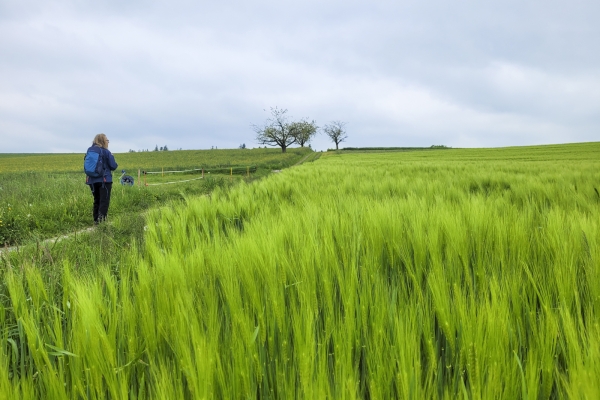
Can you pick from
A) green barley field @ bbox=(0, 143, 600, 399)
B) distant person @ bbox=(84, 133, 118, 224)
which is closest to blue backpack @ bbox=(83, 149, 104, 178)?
distant person @ bbox=(84, 133, 118, 224)

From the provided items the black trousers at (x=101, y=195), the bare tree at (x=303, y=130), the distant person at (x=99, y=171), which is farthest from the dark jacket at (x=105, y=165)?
the bare tree at (x=303, y=130)

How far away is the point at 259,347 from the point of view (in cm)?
74

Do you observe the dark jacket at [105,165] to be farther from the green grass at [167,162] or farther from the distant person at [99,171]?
the green grass at [167,162]

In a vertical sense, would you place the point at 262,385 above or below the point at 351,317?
below

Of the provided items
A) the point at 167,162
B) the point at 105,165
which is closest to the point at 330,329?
the point at 105,165

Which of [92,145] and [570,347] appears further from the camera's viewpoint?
[92,145]

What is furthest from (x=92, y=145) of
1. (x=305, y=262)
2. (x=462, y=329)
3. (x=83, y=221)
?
(x=462, y=329)

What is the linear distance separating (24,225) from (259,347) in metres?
7.75

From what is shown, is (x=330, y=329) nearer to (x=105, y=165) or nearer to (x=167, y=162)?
(x=105, y=165)

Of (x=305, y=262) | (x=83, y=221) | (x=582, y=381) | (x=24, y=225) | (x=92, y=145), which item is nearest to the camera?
(x=582, y=381)

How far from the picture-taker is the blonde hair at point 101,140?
699 centimetres

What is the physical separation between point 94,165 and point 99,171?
0.14 m

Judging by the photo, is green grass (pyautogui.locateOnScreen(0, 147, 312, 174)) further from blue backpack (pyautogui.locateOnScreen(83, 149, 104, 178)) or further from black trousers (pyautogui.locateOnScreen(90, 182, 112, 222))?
blue backpack (pyautogui.locateOnScreen(83, 149, 104, 178))

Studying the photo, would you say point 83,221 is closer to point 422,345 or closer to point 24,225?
point 24,225
